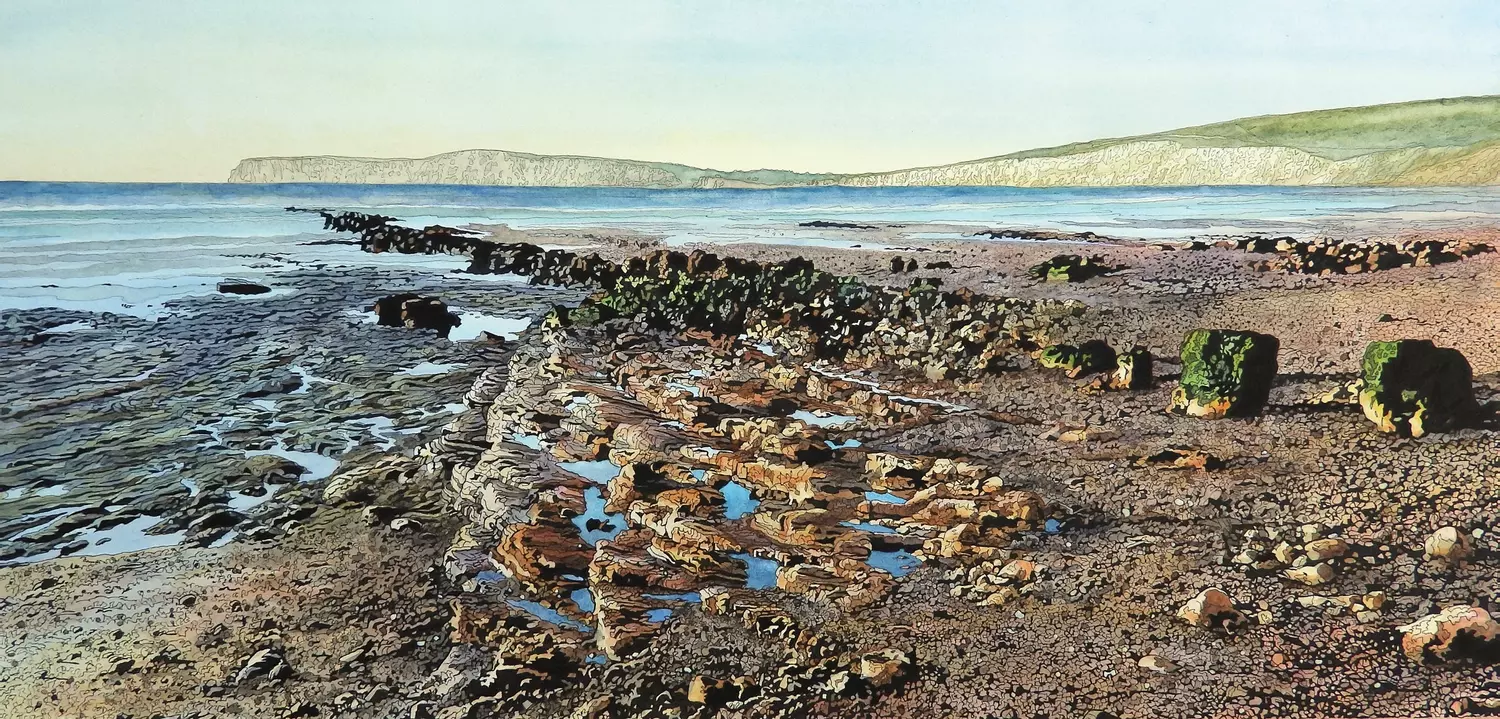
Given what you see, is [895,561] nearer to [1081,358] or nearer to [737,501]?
[737,501]

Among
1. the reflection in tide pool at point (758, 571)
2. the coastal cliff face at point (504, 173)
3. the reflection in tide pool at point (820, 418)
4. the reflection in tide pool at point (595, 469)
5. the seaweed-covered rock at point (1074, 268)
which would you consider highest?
the coastal cliff face at point (504, 173)

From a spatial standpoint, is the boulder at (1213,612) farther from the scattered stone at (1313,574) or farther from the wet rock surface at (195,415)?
the wet rock surface at (195,415)

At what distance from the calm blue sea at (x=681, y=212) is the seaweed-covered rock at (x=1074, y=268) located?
192mm

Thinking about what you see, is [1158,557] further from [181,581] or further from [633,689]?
[181,581]

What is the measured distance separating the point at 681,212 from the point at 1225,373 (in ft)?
11.2

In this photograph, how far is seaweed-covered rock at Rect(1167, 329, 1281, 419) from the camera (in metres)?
2.66

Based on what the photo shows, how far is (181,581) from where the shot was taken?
2.13 metres

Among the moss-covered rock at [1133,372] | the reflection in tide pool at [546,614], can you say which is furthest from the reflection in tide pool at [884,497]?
the moss-covered rock at [1133,372]

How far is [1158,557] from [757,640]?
108cm

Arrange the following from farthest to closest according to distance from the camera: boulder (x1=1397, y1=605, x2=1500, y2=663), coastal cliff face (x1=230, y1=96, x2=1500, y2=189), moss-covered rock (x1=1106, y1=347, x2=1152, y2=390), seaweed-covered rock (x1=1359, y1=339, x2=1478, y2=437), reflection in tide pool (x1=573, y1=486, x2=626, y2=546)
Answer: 1. moss-covered rock (x1=1106, y1=347, x2=1152, y2=390)
2. coastal cliff face (x1=230, y1=96, x2=1500, y2=189)
3. reflection in tide pool (x1=573, y1=486, x2=626, y2=546)
4. seaweed-covered rock (x1=1359, y1=339, x2=1478, y2=437)
5. boulder (x1=1397, y1=605, x2=1500, y2=663)

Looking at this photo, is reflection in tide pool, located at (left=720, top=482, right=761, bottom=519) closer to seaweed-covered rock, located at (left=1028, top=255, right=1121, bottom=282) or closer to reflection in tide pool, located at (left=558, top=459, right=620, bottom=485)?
reflection in tide pool, located at (left=558, top=459, right=620, bottom=485)

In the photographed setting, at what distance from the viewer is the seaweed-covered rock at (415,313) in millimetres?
5242

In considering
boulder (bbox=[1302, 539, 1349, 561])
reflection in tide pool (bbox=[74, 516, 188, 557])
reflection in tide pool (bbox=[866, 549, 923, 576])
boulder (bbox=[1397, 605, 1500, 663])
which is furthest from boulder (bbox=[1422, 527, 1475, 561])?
reflection in tide pool (bbox=[74, 516, 188, 557])

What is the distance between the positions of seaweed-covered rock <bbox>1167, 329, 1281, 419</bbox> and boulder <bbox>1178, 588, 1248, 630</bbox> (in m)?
1.09
